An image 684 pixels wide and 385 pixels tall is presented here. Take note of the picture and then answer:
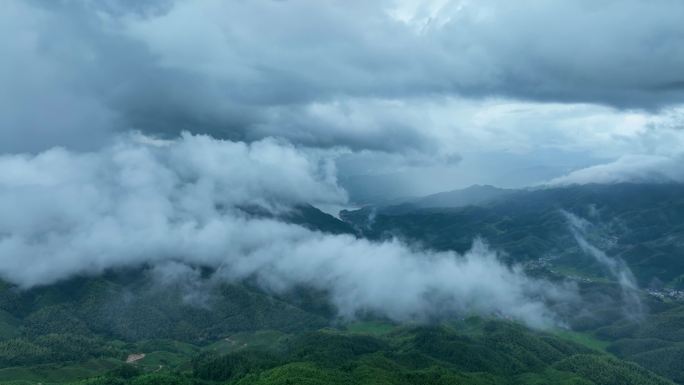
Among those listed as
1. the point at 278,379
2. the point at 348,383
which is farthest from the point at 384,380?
the point at 278,379

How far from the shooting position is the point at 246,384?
7854 inches

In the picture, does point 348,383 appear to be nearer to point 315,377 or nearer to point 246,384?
point 315,377

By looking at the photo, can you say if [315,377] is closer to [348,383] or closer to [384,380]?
[348,383]

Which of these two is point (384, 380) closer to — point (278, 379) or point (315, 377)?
point (315, 377)

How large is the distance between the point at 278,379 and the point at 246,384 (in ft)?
47.0

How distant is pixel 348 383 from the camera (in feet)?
647

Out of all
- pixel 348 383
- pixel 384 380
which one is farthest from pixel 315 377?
pixel 384 380

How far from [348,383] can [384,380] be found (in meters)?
13.2

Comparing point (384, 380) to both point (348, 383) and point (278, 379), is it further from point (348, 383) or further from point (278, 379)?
point (278, 379)

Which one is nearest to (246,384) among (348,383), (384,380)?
(348,383)

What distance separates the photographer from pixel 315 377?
646 ft

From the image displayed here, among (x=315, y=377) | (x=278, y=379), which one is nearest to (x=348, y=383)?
(x=315, y=377)

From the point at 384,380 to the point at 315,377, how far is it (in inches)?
980

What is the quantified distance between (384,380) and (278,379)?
3796cm
